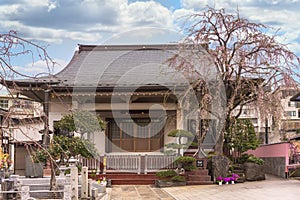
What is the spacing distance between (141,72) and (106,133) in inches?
121

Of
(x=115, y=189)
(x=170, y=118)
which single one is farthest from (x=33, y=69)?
(x=170, y=118)

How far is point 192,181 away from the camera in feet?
52.2

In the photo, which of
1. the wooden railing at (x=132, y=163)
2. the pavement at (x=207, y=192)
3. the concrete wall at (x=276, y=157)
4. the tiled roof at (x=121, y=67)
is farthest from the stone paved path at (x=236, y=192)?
the tiled roof at (x=121, y=67)

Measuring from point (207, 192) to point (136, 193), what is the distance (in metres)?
2.11

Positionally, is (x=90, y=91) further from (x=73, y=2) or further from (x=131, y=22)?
(x=73, y=2)

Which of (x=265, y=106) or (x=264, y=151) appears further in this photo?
(x=264, y=151)

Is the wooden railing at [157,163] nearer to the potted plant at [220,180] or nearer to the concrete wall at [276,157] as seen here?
the potted plant at [220,180]

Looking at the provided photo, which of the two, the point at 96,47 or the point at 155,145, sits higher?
the point at 96,47

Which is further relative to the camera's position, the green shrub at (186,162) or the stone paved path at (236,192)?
the green shrub at (186,162)

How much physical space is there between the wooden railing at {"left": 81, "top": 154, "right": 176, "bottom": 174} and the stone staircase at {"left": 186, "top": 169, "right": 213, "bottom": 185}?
1.11 meters

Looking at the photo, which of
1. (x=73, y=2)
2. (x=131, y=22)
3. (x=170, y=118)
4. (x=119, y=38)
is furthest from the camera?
(x=119, y=38)

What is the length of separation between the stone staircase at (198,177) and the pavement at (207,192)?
23.7 inches

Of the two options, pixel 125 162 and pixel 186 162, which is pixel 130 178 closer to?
pixel 125 162

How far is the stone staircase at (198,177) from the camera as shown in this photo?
1585 cm
